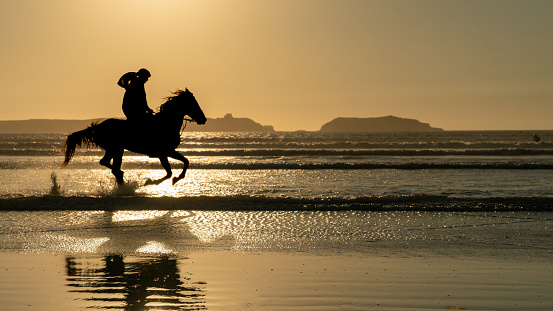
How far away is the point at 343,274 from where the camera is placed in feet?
20.6

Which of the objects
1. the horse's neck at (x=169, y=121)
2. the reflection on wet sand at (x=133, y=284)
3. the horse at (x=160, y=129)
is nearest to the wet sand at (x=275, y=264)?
the reflection on wet sand at (x=133, y=284)

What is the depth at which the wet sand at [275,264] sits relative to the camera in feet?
17.3

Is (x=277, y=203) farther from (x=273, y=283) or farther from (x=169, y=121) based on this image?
(x=273, y=283)

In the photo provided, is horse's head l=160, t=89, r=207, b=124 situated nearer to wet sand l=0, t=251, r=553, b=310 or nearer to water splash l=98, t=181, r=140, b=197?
water splash l=98, t=181, r=140, b=197

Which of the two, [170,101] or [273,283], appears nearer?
[273,283]

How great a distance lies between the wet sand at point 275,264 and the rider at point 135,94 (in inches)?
106

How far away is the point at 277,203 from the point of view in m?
12.5

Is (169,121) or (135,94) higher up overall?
(135,94)

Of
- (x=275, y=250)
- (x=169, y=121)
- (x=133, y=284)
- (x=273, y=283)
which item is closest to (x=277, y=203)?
(x=169, y=121)

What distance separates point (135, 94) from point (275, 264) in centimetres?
670

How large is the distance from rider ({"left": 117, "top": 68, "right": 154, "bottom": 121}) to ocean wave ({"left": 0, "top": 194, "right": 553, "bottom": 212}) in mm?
1920

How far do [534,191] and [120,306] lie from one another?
12.9 meters

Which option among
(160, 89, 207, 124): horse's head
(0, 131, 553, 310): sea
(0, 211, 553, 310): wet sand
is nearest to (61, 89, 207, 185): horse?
(160, 89, 207, 124): horse's head

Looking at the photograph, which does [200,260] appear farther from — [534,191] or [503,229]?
[534,191]
